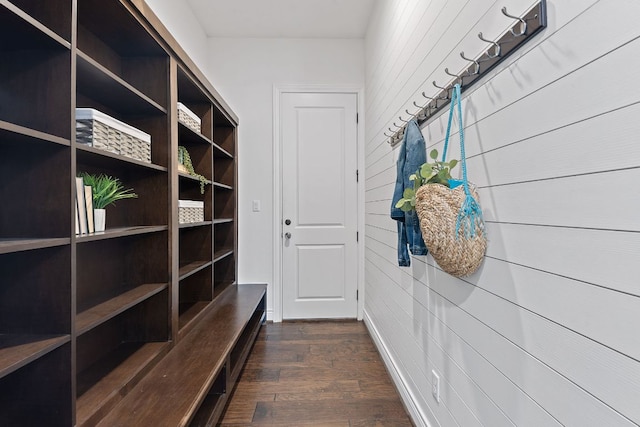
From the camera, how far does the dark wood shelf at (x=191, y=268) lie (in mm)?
1920

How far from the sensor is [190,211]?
2117 millimetres

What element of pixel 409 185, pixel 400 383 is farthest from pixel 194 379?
pixel 409 185

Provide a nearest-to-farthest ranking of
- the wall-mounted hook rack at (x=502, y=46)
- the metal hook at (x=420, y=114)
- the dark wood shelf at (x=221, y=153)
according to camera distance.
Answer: the wall-mounted hook rack at (x=502, y=46), the metal hook at (x=420, y=114), the dark wood shelf at (x=221, y=153)

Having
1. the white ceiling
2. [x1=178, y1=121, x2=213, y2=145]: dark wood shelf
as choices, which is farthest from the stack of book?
the white ceiling

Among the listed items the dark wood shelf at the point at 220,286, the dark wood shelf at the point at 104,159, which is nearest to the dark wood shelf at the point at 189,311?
the dark wood shelf at the point at 220,286

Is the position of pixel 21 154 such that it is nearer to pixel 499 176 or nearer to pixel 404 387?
pixel 499 176

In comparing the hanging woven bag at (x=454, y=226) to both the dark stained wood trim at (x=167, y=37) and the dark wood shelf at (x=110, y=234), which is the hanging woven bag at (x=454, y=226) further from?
the dark stained wood trim at (x=167, y=37)

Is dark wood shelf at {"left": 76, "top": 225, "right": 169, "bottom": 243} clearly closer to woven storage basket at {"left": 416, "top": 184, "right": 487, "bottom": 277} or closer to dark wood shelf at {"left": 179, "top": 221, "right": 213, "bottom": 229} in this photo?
dark wood shelf at {"left": 179, "top": 221, "right": 213, "bottom": 229}

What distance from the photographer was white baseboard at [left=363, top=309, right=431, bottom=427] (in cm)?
160

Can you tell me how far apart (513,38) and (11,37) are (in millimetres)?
1462

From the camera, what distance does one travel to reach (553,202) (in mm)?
744

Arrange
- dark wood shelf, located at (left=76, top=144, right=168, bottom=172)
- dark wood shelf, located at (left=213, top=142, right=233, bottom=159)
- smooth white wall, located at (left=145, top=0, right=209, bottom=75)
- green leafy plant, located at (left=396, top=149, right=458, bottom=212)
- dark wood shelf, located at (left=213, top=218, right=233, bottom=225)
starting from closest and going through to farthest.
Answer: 1. green leafy plant, located at (left=396, top=149, right=458, bottom=212)
2. dark wood shelf, located at (left=76, top=144, right=168, bottom=172)
3. smooth white wall, located at (left=145, top=0, right=209, bottom=75)
4. dark wood shelf, located at (left=213, top=218, right=233, bottom=225)
5. dark wood shelf, located at (left=213, top=142, right=233, bottom=159)

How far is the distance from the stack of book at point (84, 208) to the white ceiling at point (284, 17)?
225cm

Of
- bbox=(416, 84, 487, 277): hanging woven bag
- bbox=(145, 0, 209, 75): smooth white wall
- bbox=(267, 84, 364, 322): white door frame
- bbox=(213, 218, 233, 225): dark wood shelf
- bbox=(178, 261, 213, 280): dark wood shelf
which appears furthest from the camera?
bbox=(267, 84, 364, 322): white door frame
